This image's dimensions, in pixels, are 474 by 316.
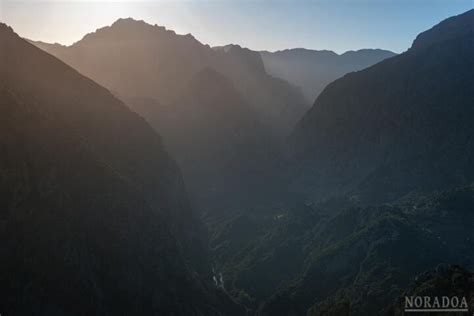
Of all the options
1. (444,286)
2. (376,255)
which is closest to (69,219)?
(444,286)

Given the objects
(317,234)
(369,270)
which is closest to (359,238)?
(369,270)

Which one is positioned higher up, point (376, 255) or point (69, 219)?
point (69, 219)

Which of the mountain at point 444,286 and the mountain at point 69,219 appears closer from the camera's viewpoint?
the mountain at point 444,286

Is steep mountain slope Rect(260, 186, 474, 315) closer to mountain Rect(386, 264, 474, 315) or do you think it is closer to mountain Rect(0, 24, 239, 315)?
mountain Rect(0, 24, 239, 315)

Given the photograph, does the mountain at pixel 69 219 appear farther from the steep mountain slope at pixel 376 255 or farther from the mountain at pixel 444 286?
the mountain at pixel 444 286

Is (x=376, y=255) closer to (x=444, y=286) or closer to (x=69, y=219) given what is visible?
(x=444, y=286)

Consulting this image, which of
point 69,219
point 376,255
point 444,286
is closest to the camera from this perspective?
point 444,286

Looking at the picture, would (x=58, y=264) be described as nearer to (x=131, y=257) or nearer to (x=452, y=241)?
(x=131, y=257)

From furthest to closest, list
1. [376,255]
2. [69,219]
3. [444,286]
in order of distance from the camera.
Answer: [376,255], [69,219], [444,286]

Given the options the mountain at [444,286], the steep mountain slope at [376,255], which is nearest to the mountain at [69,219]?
the steep mountain slope at [376,255]
